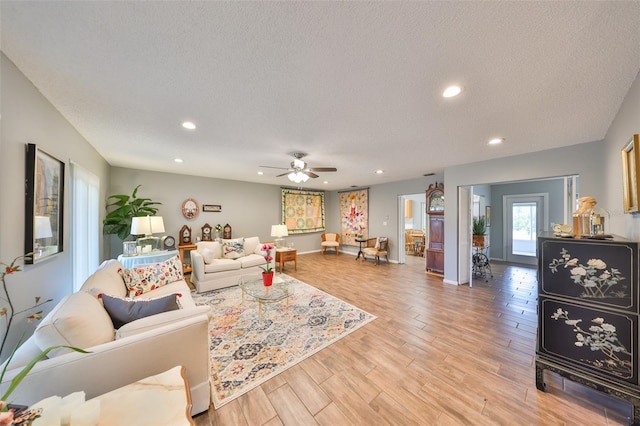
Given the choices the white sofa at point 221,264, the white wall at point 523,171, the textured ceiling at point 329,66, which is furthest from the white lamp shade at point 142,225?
the white wall at point 523,171

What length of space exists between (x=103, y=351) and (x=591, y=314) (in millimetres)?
3317

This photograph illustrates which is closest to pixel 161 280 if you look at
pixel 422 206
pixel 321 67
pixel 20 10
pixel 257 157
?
pixel 257 157

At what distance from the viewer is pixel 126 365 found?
49.5 inches

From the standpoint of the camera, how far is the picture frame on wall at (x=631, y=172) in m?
1.48

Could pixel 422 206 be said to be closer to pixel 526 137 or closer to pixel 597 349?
pixel 526 137

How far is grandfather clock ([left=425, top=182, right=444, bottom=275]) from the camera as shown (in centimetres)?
496

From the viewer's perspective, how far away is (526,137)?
272cm

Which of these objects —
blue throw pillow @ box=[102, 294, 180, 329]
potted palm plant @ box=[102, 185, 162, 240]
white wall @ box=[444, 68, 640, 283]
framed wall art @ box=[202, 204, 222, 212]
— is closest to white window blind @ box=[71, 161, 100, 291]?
potted palm plant @ box=[102, 185, 162, 240]

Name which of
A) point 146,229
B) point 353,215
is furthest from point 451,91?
point 353,215

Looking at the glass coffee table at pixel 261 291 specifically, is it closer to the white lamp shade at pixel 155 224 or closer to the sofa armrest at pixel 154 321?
the sofa armrest at pixel 154 321

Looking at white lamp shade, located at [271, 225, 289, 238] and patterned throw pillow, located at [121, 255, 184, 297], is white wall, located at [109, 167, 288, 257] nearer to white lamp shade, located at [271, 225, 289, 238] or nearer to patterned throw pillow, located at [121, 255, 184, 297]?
white lamp shade, located at [271, 225, 289, 238]

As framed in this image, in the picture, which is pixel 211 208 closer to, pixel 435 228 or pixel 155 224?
pixel 155 224

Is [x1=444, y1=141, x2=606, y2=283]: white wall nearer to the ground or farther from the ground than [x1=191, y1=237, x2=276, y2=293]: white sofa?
farther from the ground

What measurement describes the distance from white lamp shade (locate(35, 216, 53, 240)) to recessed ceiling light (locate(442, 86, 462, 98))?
A: 343 centimetres
